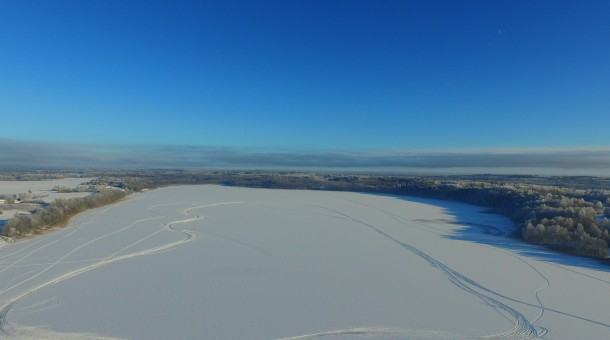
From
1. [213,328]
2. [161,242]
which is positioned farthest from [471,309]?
[161,242]

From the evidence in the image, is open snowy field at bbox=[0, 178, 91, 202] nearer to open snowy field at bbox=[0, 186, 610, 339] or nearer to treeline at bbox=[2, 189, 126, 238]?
treeline at bbox=[2, 189, 126, 238]

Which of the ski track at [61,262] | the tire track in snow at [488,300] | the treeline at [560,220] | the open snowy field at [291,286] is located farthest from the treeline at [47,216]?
the treeline at [560,220]

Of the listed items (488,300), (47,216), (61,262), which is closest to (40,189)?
(47,216)

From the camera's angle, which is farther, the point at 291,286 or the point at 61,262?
the point at 61,262

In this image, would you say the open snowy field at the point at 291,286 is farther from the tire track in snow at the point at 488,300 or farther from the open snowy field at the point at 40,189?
the open snowy field at the point at 40,189

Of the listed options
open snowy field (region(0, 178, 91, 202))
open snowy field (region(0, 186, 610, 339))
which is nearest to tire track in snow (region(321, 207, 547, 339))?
open snowy field (region(0, 186, 610, 339))

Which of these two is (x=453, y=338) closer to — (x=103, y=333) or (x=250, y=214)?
(x=103, y=333)

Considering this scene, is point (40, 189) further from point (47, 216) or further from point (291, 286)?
point (291, 286)
